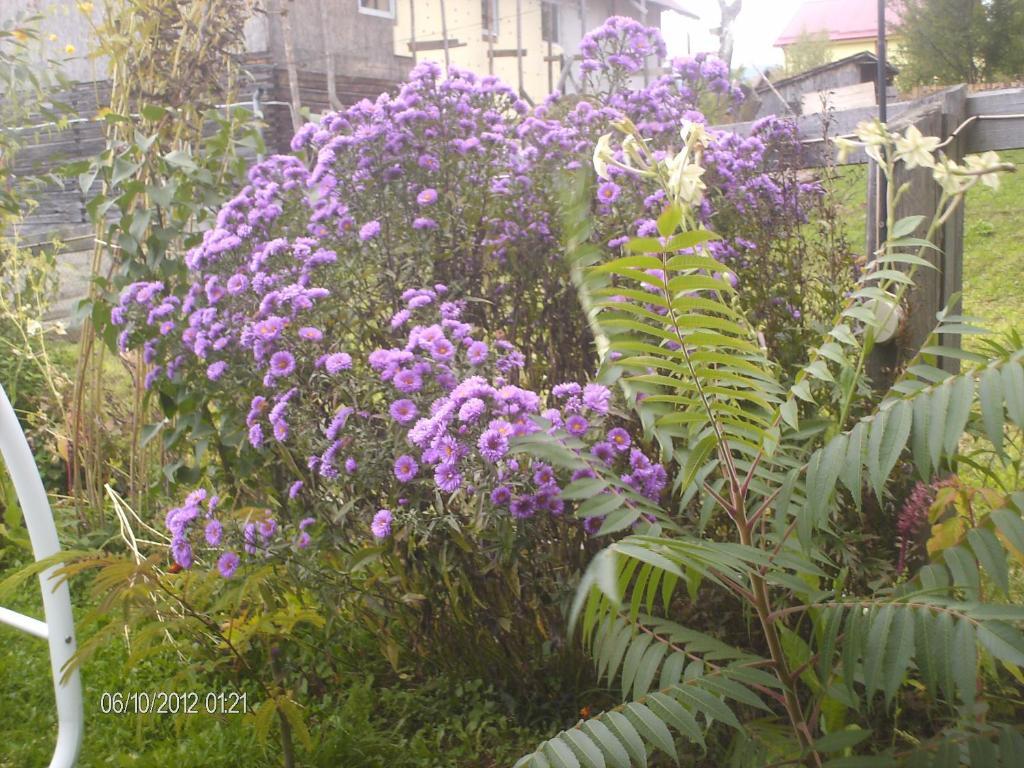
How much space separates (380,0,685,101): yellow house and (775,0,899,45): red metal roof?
749cm

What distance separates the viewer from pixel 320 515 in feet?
7.55

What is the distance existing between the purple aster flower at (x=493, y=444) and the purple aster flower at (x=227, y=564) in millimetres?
753

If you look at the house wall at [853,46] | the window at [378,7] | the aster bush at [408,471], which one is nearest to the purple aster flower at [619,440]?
the aster bush at [408,471]

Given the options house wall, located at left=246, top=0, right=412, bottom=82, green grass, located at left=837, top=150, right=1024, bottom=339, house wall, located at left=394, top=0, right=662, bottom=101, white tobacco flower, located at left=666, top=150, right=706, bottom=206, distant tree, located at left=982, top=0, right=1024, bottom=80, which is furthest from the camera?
house wall, located at left=394, top=0, right=662, bottom=101

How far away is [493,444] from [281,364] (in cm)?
64

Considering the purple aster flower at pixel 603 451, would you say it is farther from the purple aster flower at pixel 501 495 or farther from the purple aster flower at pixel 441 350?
the purple aster flower at pixel 441 350

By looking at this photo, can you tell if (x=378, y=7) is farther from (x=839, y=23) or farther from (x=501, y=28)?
(x=839, y=23)

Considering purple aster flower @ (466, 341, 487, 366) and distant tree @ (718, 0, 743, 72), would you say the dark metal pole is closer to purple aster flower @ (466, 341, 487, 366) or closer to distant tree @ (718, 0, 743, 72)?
distant tree @ (718, 0, 743, 72)

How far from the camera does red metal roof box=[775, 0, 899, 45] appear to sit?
3.95m

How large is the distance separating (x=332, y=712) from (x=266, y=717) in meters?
0.55

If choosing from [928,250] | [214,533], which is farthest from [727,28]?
[214,533]

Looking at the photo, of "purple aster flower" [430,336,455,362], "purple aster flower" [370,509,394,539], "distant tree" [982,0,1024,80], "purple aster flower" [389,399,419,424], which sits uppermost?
"distant tree" [982,0,1024,80]

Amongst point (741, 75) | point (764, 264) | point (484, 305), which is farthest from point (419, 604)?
point (741, 75)

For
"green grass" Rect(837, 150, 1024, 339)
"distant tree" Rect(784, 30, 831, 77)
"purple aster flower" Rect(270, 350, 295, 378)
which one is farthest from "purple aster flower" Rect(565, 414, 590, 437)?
"distant tree" Rect(784, 30, 831, 77)
